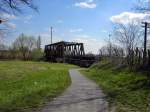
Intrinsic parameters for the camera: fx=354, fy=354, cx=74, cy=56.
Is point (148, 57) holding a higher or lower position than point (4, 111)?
higher

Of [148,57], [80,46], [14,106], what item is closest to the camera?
[14,106]

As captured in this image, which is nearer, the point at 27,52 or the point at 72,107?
the point at 72,107

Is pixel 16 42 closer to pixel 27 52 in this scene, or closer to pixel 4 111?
pixel 27 52

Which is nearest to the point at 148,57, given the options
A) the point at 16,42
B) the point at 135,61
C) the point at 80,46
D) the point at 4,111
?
the point at 135,61

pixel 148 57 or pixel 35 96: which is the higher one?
pixel 148 57

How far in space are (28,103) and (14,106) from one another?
757 millimetres

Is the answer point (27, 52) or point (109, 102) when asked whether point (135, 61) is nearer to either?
point (109, 102)

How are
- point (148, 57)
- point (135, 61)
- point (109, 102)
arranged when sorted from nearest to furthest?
point (109, 102), point (148, 57), point (135, 61)

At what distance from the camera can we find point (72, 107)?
455 inches

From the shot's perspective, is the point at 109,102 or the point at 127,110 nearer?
the point at 127,110

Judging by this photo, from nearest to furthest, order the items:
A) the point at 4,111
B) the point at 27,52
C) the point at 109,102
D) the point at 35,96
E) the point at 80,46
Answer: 1. the point at 4,111
2. the point at 109,102
3. the point at 35,96
4. the point at 80,46
5. the point at 27,52

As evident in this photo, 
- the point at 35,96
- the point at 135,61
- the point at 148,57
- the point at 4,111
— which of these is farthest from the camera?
the point at 135,61

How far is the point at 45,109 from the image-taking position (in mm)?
11195

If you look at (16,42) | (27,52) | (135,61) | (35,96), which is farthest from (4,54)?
(35,96)
